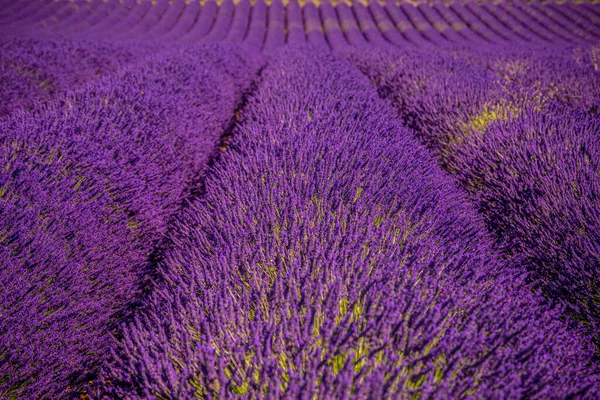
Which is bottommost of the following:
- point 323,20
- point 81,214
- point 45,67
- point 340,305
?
point 340,305

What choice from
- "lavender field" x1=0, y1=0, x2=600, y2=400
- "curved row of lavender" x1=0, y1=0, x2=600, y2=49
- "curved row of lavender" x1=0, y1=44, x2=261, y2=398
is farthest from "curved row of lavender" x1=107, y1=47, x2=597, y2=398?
"curved row of lavender" x1=0, y1=0, x2=600, y2=49

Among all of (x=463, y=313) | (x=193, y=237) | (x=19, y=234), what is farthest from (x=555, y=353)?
(x=19, y=234)

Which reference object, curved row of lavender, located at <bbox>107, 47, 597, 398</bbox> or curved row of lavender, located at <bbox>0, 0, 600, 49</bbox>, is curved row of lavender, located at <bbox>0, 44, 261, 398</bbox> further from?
curved row of lavender, located at <bbox>0, 0, 600, 49</bbox>

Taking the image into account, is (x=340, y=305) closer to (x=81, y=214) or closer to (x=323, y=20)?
(x=81, y=214)

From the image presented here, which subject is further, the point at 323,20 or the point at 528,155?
the point at 323,20

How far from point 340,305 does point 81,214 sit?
1.30 m

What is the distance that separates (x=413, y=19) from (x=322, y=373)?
46.7 feet

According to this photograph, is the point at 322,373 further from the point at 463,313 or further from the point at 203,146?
the point at 203,146

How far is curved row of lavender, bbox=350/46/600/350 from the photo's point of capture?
1.46 metres

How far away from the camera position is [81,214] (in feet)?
5.00

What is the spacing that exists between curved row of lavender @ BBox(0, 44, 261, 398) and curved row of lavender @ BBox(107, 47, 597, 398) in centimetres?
29

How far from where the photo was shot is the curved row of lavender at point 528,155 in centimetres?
146

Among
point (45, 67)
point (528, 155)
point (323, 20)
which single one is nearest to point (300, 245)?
point (528, 155)

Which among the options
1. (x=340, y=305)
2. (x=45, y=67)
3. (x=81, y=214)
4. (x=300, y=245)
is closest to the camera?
(x=340, y=305)
